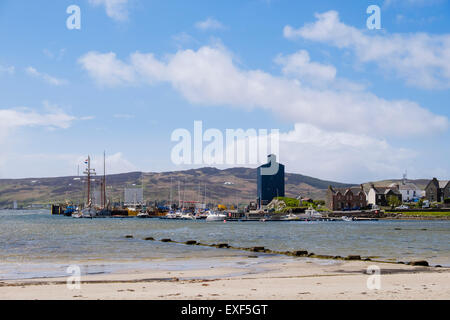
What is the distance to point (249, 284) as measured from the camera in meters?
25.2

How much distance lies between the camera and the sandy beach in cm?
2100

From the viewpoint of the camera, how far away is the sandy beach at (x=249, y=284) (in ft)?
68.9

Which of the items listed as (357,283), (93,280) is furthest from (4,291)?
(357,283)

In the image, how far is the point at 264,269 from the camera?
112ft
